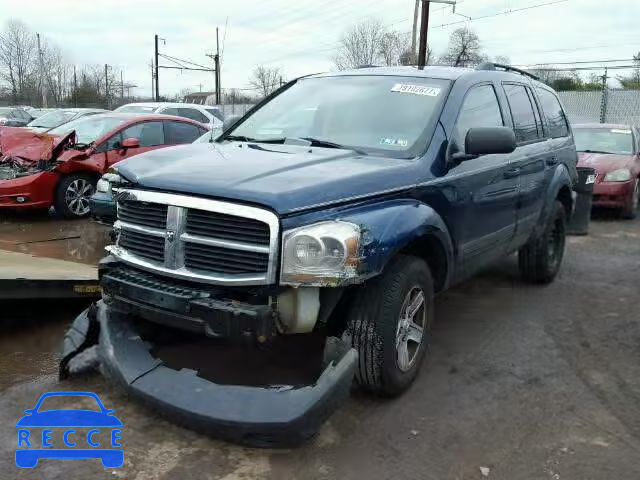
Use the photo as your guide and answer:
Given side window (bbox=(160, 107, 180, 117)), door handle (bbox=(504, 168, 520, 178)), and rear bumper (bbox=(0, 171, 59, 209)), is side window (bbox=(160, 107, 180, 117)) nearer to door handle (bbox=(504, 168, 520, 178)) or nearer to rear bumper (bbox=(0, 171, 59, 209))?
rear bumper (bbox=(0, 171, 59, 209))

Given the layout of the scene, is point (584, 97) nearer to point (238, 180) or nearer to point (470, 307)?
point (470, 307)

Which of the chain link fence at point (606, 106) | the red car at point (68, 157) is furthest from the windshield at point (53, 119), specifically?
the chain link fence at point (606, 106)

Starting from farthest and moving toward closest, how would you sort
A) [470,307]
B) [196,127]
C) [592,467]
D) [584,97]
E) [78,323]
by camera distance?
[584,97] → [196,127] → [470,307] → [78,323] → [592,467]

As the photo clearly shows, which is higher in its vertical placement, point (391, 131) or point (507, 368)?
point (391, 131)

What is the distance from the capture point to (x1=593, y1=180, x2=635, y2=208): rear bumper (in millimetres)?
10234

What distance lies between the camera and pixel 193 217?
322 cm

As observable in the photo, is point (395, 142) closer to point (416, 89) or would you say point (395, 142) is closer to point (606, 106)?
point (416, 89)

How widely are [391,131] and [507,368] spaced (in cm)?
177

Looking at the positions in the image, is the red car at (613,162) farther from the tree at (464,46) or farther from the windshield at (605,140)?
the tree at (464,46)

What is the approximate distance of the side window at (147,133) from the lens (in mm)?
9422

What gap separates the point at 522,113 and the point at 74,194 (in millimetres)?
6099

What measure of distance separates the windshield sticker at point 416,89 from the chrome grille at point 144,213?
77.3 inches

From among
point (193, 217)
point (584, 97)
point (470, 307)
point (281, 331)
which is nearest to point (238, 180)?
point (193, 217)

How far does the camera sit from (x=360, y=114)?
14.4 ft
